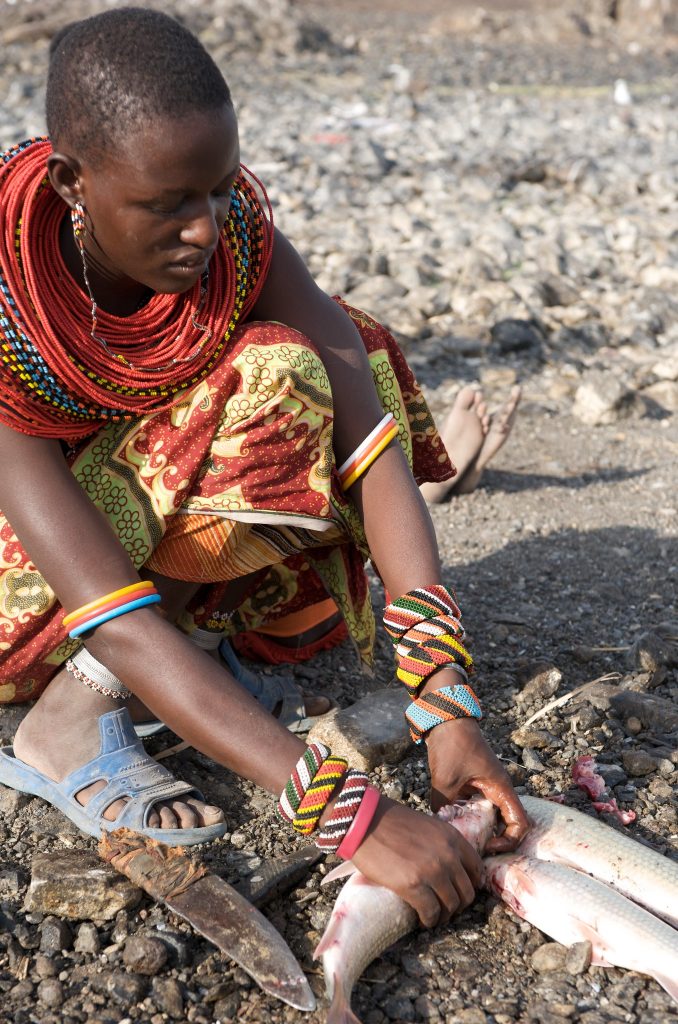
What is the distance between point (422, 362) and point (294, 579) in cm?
276

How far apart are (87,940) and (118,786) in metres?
0.33

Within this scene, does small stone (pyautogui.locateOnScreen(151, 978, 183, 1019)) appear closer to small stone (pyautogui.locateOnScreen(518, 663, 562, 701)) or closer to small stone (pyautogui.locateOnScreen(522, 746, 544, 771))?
small stone (pyautogui.locateOnScreen(522, 746, 544, 771))

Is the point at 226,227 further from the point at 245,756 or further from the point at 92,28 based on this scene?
the point at 245,756

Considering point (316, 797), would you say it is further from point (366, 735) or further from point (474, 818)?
point (366, 735)

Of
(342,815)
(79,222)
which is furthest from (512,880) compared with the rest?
(79,222)

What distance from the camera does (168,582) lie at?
7.23 feet

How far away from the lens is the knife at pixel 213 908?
1.74m

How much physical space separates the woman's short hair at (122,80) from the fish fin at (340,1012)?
1.35 meters

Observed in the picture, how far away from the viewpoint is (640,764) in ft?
7.70

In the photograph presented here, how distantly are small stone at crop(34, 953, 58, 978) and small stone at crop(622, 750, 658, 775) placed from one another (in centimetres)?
124

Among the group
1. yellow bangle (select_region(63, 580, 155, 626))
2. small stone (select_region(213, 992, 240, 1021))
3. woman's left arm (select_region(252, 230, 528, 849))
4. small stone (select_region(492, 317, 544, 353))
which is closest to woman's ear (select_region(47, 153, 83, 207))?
woman's left arm (select_region(252, 230, 528, 849))

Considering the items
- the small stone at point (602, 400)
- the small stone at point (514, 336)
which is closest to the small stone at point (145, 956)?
the small stone at point (602, 400)

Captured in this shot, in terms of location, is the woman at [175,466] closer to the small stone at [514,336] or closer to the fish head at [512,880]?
the fish head at [512,880]

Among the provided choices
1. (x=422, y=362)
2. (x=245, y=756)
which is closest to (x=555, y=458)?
(x=422, y=362)
